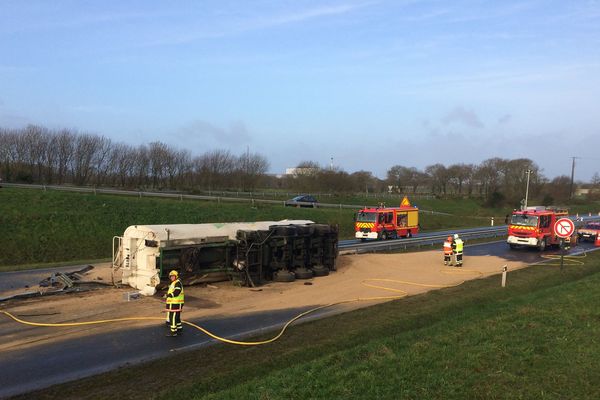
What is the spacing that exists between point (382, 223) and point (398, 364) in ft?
96.8

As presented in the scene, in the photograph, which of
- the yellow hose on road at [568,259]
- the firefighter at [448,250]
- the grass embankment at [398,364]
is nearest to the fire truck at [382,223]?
the yellow hose on road at [568,259]

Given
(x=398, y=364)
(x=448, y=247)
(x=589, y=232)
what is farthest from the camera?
(x=589, y=232)

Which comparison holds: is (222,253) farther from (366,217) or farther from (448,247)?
(366,217)

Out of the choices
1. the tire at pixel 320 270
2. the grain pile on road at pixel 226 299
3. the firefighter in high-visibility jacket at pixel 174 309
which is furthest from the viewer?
the tire at pixel 320 270

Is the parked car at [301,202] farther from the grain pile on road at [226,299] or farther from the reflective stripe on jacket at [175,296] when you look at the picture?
the reflective stripe on jacket at [175,296]

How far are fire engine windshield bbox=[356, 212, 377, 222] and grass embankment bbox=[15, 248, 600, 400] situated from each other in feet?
78.6

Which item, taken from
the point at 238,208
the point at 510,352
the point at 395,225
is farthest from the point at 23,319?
the point at 238,208

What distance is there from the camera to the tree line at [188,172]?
6366 cm

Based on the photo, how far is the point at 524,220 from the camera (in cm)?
3253

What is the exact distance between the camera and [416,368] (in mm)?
7770

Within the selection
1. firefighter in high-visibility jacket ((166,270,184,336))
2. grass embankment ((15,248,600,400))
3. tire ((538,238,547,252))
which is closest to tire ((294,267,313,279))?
grass embankment ((15,248,600,400))

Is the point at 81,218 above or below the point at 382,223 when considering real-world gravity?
below

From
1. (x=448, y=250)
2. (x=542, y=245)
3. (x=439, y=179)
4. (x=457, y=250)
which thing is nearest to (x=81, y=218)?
(x=448, y=250)

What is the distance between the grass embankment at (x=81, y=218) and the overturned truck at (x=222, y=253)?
391 inches
